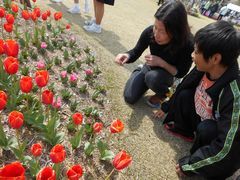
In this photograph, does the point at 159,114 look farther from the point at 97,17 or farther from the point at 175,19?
the point at 97,17

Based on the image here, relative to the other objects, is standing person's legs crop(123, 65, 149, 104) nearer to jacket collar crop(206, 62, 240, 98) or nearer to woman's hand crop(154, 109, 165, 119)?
woman's hand crop(154, 109, 165, 119)

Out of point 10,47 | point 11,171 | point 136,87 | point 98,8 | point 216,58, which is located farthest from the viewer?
point 98,8

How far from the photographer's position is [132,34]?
6.25 meters

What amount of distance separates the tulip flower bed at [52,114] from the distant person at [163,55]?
1.39 feet

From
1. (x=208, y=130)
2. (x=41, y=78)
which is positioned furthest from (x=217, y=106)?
(x=41, y=78)

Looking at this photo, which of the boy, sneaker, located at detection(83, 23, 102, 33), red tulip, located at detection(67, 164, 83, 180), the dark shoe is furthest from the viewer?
sneaker, located at detection(83, 23, 102, 33)

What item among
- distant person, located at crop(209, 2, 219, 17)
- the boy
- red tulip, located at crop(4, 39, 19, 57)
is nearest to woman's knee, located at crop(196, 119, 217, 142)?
the boy

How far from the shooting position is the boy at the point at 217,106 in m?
2.22

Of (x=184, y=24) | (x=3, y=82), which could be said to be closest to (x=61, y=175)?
(x=3, y=82)

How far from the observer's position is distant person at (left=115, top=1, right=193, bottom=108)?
2898mm

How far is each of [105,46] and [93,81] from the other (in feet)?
5.54

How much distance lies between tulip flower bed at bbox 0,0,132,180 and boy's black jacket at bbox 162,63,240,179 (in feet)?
2.34

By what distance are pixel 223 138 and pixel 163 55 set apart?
1.39 meters

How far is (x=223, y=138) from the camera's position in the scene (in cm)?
223
